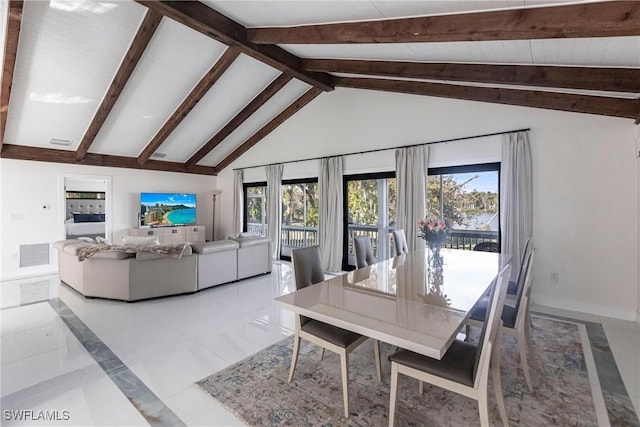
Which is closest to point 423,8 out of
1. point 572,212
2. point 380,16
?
point 380,16

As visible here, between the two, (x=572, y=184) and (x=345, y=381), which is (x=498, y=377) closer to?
(x=345, y=381)

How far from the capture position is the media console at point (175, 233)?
734 centimetres

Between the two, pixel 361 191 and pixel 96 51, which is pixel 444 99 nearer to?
pixel 361 191

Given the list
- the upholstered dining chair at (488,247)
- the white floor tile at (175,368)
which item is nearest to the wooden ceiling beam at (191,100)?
the white floor tile at (175,368)

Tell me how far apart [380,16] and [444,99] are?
8.10 feet

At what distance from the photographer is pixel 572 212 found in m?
3.80

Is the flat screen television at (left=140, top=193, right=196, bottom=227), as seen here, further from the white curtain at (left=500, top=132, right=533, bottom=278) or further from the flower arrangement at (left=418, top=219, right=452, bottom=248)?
the white curtain at (left=500, top=132, right=533, bottom=278)

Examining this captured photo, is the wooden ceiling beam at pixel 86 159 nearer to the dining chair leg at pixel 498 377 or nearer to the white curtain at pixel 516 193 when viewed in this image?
the white curtain at pixel 516 193

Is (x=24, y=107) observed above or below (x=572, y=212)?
above

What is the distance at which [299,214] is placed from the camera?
7.16 m

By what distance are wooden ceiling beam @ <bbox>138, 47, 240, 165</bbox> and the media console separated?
1.72m

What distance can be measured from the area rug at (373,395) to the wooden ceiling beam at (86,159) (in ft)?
21.4

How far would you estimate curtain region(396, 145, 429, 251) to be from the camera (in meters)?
4.87

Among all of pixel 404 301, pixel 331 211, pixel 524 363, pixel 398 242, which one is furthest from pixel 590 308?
pixel 331 211
